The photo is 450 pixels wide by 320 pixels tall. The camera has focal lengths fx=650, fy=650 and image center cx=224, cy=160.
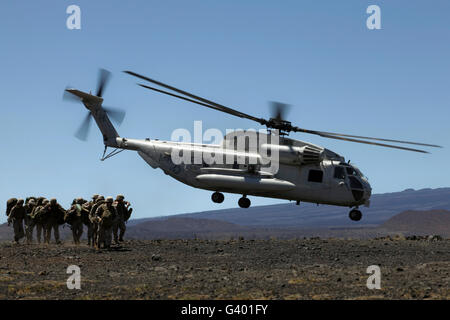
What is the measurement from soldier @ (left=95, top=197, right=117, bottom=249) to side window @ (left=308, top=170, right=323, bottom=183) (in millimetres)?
9082

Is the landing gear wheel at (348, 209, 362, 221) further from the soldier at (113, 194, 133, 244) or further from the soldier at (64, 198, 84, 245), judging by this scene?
the soldier at (64, 198, 84, 245)

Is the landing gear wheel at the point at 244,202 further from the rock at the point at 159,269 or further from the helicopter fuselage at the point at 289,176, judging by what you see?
the rock at the point at 159,269

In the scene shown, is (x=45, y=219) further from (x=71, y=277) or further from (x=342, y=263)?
(x=342, y=263)

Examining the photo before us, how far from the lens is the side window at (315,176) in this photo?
28641 millimetres

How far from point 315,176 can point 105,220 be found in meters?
9.77

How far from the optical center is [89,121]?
1314 inches

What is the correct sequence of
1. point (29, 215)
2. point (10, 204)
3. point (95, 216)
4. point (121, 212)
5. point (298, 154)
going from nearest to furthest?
point (95, 216) < point (121, 212) < point (10, 204) < point (29, 215) < point (298, 154)

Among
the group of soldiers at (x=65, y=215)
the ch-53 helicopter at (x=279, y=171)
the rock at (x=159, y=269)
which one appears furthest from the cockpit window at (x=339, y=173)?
the rock at (x=159, y=269)

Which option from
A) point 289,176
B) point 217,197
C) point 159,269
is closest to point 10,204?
point 217,197

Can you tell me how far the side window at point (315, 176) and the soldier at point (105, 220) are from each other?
9.08 meters

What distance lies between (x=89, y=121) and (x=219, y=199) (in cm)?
867

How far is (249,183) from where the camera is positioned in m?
28.4

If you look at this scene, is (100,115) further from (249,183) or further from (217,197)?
(249,183)

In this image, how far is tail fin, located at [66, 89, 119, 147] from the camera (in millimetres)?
32572
